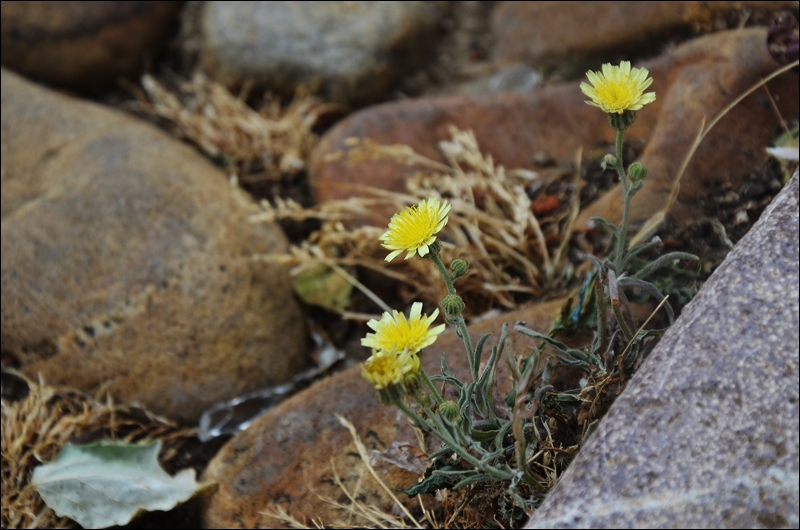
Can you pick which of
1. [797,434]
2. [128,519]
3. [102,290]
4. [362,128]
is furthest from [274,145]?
[797,434]

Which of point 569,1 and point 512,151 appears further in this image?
point 569,1

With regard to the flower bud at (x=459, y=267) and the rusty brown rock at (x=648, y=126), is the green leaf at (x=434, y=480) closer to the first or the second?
the flower bud at (x=459, y=267)

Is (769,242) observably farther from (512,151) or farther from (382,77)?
(382,77)

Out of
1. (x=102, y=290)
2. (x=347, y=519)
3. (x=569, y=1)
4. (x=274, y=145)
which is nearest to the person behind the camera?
(x=347, y=519)

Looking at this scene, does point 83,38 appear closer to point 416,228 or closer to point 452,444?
point 416,228

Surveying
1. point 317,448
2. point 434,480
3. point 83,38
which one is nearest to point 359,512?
point 317,448

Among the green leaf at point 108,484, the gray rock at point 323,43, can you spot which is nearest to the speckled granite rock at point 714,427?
the green leaf at point 108,484

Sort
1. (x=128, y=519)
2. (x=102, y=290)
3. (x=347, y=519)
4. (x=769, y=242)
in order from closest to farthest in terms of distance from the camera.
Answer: (x=769, y=242) → (x=347, y=519) → (x=128, y=519) → (x=102, y=290)
